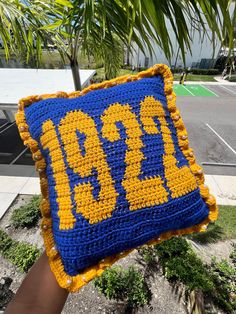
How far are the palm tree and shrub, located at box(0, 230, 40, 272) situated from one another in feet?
8.95

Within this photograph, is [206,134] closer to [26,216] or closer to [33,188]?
[33,188]

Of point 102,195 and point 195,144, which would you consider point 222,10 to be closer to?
point 102,195

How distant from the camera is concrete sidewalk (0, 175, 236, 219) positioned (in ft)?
16.7

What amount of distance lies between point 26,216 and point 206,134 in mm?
7697

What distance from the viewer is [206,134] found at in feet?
30.2

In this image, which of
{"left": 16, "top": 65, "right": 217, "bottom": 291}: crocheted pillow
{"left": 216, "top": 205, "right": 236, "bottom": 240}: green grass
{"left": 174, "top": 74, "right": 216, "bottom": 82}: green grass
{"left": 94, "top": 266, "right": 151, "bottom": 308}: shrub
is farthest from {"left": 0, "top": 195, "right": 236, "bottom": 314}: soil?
{"left": 174, "top": 74, "right": 216, "bottom": 82}: green grass

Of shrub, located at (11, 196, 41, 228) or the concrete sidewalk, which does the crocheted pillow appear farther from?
the concrete sidewalk

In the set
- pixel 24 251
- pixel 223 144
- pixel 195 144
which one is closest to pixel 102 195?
pixel 24 251

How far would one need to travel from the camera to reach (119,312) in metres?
2.85

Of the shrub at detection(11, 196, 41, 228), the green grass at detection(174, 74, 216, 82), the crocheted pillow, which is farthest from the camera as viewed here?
the green grass at detection(174, 74, 216, 82)

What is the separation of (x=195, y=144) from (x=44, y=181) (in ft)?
25.7

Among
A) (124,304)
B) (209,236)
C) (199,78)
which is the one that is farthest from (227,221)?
(199,78)

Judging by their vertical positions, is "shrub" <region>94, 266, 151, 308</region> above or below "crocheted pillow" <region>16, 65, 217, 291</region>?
below

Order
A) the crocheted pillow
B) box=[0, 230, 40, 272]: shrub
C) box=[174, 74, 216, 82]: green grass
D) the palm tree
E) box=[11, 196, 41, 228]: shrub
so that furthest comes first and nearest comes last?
box=[174, 74, 216, 82]: green grass
box=[11, 196, 41, 228]: shrub
box=[0, 230, 40, 272]: shrub
the palm tree
the crocheted pillow
